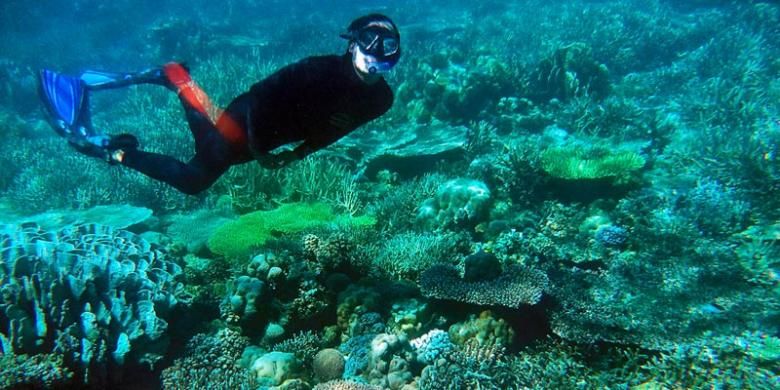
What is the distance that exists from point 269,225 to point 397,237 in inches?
71.0

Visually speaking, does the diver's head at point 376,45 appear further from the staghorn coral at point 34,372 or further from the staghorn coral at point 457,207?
the staghorn coral at point 457,207

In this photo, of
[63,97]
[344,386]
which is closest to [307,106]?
[344,386]

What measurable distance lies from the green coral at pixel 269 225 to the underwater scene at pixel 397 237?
34 mm

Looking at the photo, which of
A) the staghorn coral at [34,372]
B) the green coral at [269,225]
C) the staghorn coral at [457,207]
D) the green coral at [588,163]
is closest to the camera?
the staghorn coral at [34,372]

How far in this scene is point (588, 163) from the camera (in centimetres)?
676

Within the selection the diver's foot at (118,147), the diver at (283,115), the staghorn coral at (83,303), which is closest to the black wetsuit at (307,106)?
the diver at (283,115)

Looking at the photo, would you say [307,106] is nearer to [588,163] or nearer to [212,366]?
[212,366]

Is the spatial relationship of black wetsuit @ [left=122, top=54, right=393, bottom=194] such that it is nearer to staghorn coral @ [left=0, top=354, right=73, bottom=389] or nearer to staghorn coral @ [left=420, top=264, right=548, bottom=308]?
staghorn coral @ [left=420, top=264, right=548, bottom=308]

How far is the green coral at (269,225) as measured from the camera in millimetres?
5332

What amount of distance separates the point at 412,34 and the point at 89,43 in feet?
76.7

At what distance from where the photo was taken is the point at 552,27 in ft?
65.9

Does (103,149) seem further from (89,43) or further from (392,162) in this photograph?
(89,43)

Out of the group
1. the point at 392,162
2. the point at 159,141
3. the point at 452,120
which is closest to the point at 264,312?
the point at 392,162

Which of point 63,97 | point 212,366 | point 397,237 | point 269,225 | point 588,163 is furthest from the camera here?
point 588,163
